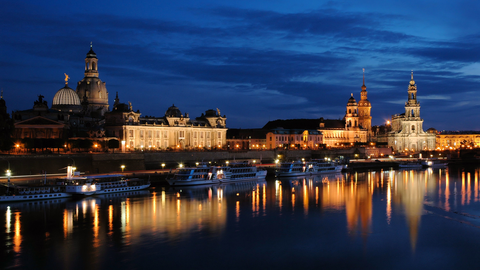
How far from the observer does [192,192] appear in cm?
5206

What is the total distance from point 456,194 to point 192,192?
28081 millimetres

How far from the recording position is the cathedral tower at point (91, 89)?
100269mm

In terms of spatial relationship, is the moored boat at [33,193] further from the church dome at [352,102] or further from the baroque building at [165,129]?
the church dome at [352,102]

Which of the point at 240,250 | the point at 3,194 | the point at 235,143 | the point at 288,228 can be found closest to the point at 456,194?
the point at 288,228

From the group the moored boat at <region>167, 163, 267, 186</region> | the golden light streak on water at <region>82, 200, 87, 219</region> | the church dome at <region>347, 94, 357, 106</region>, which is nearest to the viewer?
the golden light streak on water at <region>82, 200, 87, 219</region>

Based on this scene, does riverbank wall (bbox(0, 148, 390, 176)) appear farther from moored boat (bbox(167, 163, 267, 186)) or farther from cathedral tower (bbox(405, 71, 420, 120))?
cathedral tower (bbox(405, 71, 420, 120))

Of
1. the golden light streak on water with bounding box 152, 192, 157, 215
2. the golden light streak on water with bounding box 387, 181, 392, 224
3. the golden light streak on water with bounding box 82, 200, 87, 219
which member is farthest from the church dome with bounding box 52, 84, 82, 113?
the golden light streak on water with bounding box 387, 181, 392, 224

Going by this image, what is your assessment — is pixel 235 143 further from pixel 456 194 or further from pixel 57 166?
pixel 456 194

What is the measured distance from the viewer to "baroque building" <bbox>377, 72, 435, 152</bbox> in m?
136

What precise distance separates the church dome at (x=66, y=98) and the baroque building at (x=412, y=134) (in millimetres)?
88481

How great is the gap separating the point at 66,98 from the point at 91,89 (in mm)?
7258

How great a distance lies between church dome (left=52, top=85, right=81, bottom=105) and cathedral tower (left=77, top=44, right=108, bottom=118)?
4565 millimetres

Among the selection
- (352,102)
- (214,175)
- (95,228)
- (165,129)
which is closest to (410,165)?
(352,102)

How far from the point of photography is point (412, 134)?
136 meters
